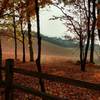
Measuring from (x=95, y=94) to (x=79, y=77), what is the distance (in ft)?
22.8

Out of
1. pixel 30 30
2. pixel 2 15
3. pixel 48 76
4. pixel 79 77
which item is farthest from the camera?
pixel 30 30

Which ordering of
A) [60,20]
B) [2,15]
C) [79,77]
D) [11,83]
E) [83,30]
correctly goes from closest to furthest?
[11,83] < [2,15] < [79,77] < [60,20] < [83,30]

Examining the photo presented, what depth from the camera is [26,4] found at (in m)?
20.9

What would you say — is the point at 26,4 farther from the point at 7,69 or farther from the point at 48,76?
the point at 48,76

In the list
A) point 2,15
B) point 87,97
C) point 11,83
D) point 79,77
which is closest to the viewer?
point 11,83

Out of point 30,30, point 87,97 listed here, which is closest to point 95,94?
point 87,97

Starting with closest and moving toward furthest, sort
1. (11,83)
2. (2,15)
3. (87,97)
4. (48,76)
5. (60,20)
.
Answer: (48,76) < (11,83) < (87,97) < (2,15) < (60,20)

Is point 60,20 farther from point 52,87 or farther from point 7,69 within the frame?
point 7,69

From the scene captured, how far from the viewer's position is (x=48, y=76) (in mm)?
8773

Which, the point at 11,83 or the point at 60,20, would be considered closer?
the point at 11,83

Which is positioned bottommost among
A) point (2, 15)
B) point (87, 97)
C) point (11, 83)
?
point (87, 97)

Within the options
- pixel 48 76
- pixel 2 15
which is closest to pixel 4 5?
pixel 2 15

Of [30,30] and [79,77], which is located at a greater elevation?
[30,30]

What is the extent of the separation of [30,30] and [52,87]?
23.2 meters
